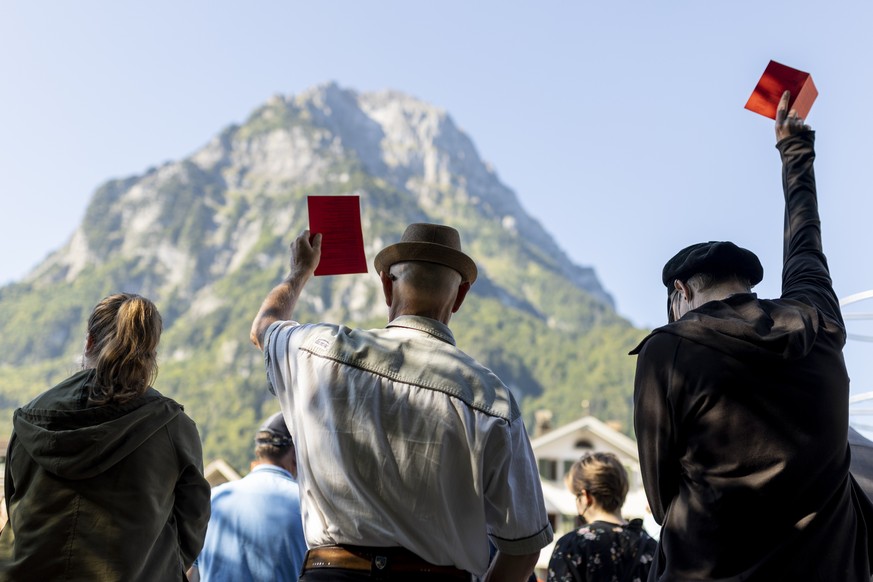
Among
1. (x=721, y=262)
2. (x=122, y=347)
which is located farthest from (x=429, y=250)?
(x=122, y=347)

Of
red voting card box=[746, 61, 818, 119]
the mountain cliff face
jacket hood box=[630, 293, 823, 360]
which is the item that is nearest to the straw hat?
jacket hood box=[630, 293, 823, 360]

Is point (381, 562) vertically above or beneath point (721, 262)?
beneath

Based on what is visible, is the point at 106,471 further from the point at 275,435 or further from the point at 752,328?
the point at 752,328

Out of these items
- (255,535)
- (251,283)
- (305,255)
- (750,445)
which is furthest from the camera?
(251,283)

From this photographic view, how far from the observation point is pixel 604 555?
→ 3502 mm

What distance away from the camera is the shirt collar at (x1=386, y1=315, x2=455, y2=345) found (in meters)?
2.51

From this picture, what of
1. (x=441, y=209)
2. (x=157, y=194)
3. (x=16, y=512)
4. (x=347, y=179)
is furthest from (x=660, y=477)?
(x=441, y=209)

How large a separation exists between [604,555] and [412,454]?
147 centimetres

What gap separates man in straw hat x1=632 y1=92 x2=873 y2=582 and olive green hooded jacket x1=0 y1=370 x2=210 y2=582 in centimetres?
128

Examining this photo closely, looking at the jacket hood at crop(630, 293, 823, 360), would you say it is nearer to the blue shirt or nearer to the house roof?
the blue shirt

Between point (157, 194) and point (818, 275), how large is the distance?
576 feet

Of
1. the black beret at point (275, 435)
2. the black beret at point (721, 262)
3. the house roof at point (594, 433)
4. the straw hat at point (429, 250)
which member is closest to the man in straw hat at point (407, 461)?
the straw hat at point (429, 250)

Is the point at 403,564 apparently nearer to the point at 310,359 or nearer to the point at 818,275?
the point at 310,359

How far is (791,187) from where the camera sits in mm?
2725
